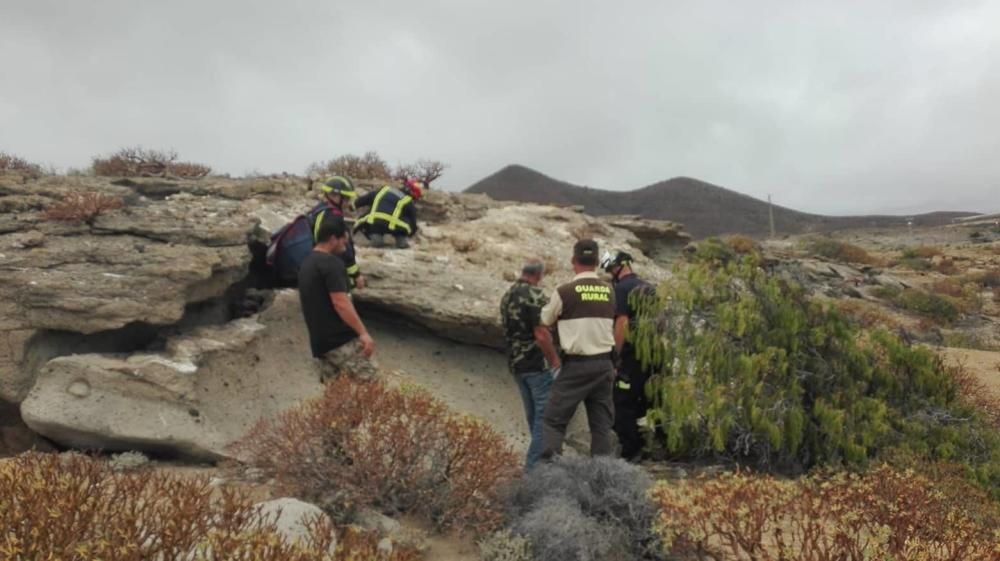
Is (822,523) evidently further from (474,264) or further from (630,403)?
(474,264)

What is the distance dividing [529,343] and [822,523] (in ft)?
9.48

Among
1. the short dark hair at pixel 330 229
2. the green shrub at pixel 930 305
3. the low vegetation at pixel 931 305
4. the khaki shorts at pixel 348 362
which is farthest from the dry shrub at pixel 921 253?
the short dark hair at pixel 330 229

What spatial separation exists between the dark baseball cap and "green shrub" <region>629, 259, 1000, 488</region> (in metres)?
1.50

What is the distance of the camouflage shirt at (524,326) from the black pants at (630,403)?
1417 mm

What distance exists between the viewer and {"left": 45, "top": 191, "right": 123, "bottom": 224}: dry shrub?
790 centimetres

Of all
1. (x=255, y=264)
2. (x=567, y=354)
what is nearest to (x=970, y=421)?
(x=567, y=354)

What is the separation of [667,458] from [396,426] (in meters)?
3.59

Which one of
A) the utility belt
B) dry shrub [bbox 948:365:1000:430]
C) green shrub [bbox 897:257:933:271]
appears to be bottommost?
green shrub [bbox 897:257:933:271]

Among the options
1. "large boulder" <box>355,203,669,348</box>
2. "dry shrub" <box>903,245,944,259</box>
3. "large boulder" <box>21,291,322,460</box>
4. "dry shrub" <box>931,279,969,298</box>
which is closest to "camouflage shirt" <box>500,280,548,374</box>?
"large boulder" <box>355,203,669,348</box>

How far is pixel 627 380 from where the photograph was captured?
24.7ft

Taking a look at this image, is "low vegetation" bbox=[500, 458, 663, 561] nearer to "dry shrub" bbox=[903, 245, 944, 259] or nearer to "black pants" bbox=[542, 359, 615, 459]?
"black pants" bbox=[542, 359, 615, 459]

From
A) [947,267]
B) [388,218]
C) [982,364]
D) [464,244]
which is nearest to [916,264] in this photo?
[947,267]

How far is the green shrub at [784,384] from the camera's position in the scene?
267 inches

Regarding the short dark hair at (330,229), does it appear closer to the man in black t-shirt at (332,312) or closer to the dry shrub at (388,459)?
the man in black t-shirt at (332,312)
